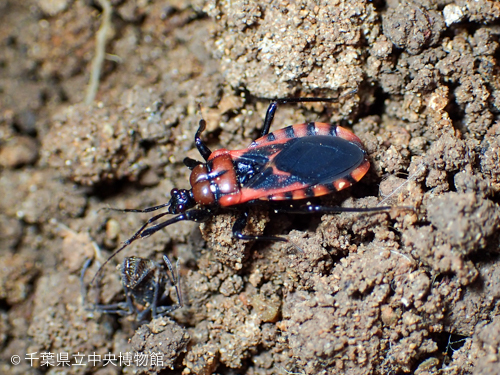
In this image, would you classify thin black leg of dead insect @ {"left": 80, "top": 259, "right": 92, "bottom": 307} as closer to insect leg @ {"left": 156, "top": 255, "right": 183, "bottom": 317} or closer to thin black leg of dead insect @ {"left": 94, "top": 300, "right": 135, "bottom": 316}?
thin black leg of dead insect @ {"left": 94, "top": 300, "right": 135, "bottom": 316}

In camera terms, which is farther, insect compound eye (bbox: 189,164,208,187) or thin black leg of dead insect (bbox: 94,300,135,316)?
thin black leg of dead insect (bbox: 94,300,135,316)

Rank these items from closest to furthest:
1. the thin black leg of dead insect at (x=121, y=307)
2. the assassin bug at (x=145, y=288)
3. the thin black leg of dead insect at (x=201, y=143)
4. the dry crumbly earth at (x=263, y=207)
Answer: the dry crumbly earth at (x=263, y=207) → the thin black leg of dead insect at (x=201, y=143) → the assassin bug at (x=145, y=288) → the thin black leg of dead insect at (x=121, y=307)

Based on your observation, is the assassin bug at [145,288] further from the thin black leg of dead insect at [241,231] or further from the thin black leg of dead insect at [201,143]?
the thin black leg of dead insect at [201,143]

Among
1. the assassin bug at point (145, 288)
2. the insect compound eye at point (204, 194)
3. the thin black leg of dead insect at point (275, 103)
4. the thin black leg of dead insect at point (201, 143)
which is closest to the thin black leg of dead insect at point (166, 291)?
the assassin bug at point (145, 288)

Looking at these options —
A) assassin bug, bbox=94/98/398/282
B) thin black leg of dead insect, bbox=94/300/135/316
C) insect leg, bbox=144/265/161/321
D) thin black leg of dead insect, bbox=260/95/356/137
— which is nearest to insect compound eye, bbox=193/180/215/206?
assassin bug, bbox=94/98/398/282

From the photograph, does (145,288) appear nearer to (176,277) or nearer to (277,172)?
(176,277)

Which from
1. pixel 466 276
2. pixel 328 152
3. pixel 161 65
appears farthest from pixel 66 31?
pixel 466 276
